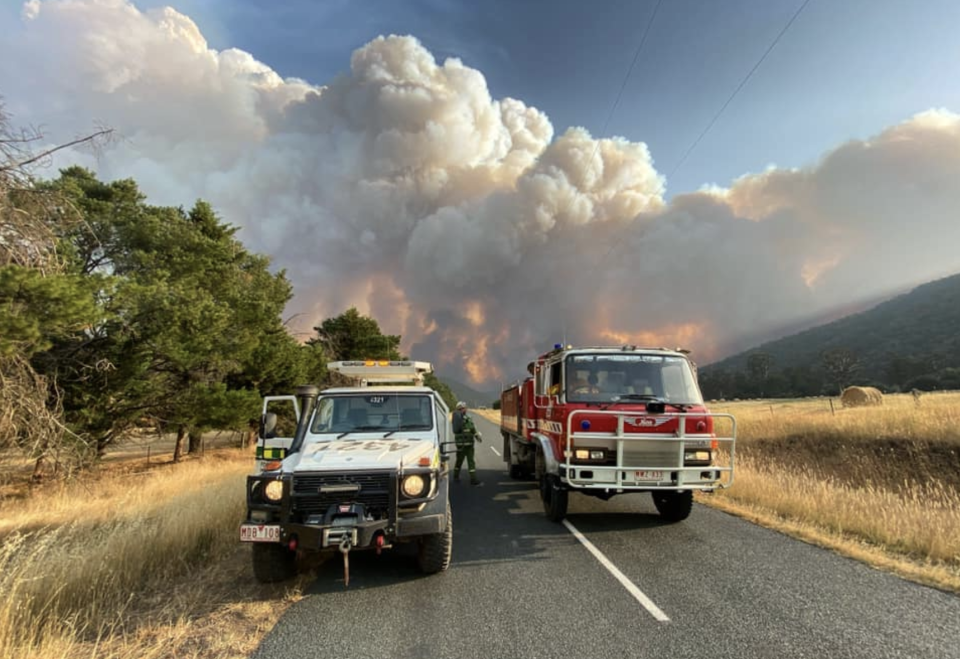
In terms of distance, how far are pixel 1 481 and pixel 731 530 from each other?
18.6 m

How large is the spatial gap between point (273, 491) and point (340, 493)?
2.33ft

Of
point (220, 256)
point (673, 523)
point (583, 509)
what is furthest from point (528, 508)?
point (220, 256)

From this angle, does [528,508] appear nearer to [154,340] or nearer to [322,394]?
[322,394]

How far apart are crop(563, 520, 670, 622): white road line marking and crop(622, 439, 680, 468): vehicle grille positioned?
1285 mm

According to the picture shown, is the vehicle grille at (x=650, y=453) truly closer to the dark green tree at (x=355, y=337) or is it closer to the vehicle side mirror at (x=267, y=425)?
the vehicle side mirror at (x=267, y=425)

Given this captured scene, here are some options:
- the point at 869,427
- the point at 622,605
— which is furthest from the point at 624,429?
the point at 869,427

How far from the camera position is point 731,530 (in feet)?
26.1

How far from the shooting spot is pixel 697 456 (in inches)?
307

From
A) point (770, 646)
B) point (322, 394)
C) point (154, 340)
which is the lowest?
point (770, 646)

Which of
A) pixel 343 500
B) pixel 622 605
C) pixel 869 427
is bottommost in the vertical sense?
pixel 622 605

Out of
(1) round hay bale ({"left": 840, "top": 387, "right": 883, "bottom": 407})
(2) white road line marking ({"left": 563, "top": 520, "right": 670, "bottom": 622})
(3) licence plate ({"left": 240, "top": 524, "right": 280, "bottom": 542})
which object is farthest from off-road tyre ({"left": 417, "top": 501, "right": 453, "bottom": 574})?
(1) round hay bale ({"left": 840, "top": 387, "right": 883, "bottom": 407})

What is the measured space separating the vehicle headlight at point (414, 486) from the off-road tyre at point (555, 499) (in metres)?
3.37

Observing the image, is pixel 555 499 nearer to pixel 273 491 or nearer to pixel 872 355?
pixel 273 491

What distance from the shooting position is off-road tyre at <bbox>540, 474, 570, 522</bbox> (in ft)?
27.6
